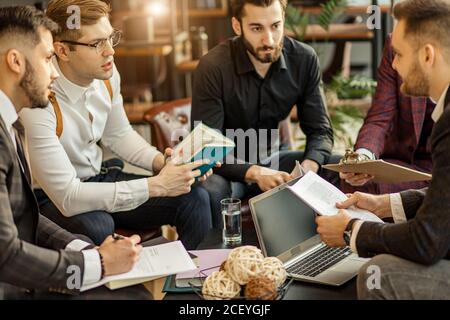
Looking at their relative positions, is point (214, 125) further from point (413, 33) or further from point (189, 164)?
point (413, 33)

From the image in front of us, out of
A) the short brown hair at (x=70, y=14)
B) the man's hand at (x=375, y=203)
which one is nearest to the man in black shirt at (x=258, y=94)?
the short brown hair at (x=70, y=14)

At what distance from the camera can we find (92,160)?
2611mm

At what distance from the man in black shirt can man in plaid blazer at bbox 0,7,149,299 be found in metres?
1.04

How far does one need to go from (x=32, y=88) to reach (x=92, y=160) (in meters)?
0.79

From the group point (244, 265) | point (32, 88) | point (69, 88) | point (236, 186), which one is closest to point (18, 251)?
point (32, 88)

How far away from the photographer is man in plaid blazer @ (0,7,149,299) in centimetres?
167

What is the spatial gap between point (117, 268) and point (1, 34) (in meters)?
0.69

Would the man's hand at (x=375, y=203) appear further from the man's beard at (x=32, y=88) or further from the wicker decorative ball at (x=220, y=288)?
the man's beard at (x=32, y=88)

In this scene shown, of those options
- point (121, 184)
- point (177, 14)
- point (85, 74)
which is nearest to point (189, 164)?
point (121, 184)

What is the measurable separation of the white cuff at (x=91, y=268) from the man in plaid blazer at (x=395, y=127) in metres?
1.23

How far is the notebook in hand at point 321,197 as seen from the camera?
1897mm

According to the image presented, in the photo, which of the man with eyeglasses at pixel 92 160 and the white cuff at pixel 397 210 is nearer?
the white cuff at pixel 397 210

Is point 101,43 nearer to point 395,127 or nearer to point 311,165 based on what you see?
point 311,165

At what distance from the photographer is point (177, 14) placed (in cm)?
579
